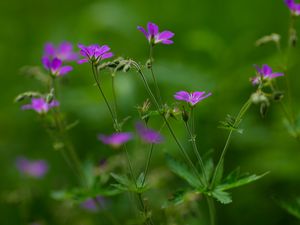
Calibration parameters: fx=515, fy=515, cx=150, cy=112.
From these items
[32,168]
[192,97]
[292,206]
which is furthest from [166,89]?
[192,97]

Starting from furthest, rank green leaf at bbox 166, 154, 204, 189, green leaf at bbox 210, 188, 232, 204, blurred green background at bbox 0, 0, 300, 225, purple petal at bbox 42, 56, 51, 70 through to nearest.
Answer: blurred green background at bbox 0, 0, 300, 225
purple petal at bbox 42, 56, 51, 70
green leaf at bbox 166, 154, 204, 189
green leaf at bbox 210, 188, 232, 204

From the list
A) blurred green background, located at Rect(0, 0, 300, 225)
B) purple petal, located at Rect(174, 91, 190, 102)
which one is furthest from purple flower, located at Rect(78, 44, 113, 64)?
blurred green background, located at Rect(0, 0, 300, 225)

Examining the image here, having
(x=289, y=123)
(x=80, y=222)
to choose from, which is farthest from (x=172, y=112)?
(x=80, y=222)

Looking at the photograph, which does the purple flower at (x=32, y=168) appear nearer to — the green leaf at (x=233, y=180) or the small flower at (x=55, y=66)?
the small flower at (x=55, y=66)

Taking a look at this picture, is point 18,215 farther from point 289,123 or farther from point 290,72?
point 290,72

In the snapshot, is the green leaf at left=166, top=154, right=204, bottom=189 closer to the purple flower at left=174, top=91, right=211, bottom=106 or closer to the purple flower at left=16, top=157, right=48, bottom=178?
the purple flower at left=174, top=91, right=211, bottom=106

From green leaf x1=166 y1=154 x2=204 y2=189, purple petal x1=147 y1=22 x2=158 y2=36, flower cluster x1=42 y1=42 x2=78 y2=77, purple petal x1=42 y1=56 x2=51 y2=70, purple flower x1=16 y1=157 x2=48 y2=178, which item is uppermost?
purple petal x1=147 y1=22 x2=158 y2=36

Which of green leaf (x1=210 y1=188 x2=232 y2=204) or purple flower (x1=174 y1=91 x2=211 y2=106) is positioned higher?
purple flower (x1=174 y1=91 x2=211 y2=106)
